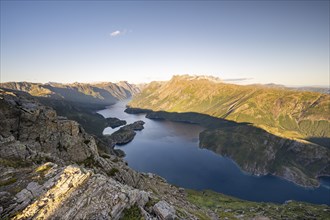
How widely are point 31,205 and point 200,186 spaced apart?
7328 inches

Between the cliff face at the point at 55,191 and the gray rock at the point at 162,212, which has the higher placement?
the cliff face at the point at 55,191

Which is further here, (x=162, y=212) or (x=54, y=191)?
(x=162, y=212)

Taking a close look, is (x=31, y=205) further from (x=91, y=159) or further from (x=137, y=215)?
(x=91, y=159)

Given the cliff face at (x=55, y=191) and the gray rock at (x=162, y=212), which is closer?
the cliff face at (x=55, y=191)

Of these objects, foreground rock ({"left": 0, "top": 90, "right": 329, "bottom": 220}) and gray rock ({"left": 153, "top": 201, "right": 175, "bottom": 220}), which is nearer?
foreground rock ({"left": 0, "top": 90, "right": 329, "bottom": 220})

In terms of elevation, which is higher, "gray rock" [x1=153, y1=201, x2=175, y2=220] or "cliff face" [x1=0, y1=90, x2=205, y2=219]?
"cliff face" [x1=0, y1=90, x2=205, y2=219]

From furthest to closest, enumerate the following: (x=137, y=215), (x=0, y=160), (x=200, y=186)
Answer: (x=200, y=186), (x=0, y=160), (x=137, y=215)

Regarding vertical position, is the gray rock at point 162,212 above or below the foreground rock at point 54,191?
below

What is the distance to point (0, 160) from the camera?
137ft

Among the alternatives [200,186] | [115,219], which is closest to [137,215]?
[115,219]

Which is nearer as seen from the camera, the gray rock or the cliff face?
the cliff face

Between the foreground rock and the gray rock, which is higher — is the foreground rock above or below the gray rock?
above

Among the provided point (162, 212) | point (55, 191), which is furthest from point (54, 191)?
point (162, 212)

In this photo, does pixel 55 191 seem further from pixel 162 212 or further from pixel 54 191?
pixel 162 212
